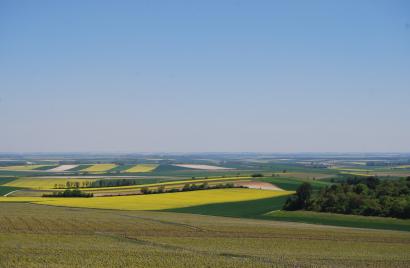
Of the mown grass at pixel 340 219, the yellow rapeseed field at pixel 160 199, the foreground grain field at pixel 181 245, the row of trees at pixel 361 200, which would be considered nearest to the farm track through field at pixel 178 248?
the foreground grain field at pixel 181 245

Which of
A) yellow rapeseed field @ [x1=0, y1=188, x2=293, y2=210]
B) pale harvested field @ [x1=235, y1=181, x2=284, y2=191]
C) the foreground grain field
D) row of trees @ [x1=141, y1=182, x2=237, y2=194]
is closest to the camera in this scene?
the foreground grain field

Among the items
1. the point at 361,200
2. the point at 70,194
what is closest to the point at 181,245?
the point at 361,200

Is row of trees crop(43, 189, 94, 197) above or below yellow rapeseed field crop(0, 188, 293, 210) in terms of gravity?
above

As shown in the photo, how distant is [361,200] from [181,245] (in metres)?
35.1

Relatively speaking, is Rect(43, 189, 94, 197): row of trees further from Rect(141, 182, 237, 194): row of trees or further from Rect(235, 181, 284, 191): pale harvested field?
Rect(235, 181, 284, 191): pale harvested field

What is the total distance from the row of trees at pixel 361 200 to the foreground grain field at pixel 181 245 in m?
17.7

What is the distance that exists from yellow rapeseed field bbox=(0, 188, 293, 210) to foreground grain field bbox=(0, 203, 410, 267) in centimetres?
2345

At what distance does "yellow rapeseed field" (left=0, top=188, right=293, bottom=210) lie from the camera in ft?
218

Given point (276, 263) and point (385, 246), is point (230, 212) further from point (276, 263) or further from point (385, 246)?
point (276, 263)

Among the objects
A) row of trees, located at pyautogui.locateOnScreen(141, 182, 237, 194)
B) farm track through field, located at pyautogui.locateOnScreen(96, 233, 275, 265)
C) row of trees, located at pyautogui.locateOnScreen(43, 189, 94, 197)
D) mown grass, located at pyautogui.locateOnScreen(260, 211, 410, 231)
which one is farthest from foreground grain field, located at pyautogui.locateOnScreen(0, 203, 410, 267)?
row of trees, located at pyautogui.locateOnScreen(141, 182, 237, 194)

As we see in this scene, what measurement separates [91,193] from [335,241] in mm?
53949

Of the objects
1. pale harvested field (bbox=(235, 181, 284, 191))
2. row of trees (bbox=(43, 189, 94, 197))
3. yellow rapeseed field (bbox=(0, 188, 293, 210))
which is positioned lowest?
yellow rapeseed field (bbox=(0, 188, 293, 210))

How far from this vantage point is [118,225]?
3966 cm

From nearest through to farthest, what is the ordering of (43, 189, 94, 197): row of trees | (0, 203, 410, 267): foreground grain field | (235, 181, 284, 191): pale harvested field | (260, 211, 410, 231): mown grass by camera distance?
(0, 203, 410, 267): foreground grain field → (260, 211, 410, 231): mown grass → (43, 189, 94, 197): row of trees → (235, 181, 284, 191): pale harvested field
